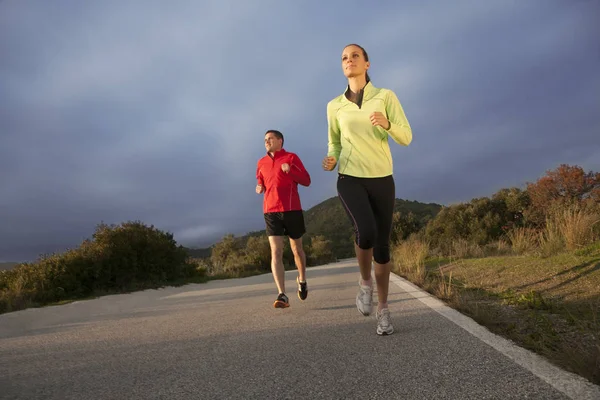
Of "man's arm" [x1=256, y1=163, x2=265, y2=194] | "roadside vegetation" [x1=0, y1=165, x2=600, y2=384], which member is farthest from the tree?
"man's arm" [x1=256, y1=163, x2=265, y2=194]

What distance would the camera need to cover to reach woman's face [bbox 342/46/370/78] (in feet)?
13.8

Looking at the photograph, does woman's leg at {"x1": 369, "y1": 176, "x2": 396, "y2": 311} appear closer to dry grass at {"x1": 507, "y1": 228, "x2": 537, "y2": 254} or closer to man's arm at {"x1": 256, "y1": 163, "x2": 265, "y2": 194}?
man's arm at {"x1": 256, "y1": 163, "x2": 265, "y2": 194}

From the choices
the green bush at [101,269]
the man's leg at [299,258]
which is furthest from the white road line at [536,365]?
the green bush at [101,269]

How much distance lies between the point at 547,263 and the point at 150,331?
17.8ft

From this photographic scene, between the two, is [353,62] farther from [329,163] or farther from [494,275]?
[494,275]

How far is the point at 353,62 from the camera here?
420 cm

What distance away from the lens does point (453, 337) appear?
3.33 meters

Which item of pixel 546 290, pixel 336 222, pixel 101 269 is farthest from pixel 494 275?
pixel 336 222

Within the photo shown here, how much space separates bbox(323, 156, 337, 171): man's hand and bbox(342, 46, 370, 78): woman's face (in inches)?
32.1

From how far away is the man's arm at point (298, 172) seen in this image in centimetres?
611

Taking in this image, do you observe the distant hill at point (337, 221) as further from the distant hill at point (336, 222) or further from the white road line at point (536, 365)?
the white road line at point (536, 365)

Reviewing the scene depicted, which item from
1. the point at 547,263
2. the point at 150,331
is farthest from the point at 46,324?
the point at 547,263

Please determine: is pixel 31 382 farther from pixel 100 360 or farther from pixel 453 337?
pixel 453 337

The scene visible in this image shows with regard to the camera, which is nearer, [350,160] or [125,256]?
[350,160]
